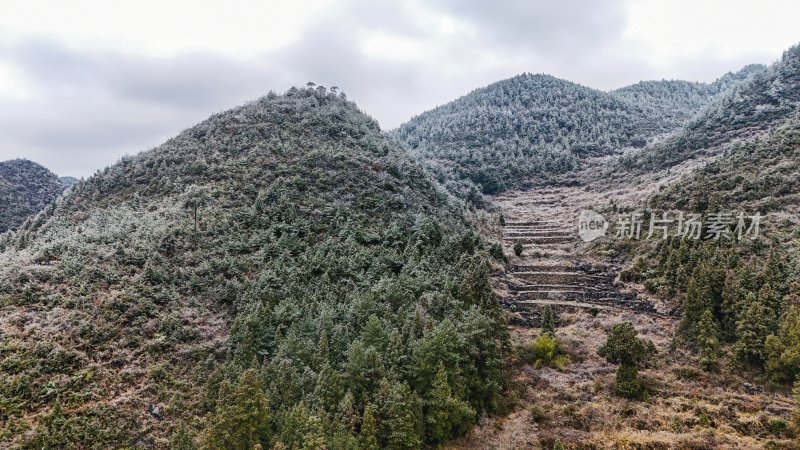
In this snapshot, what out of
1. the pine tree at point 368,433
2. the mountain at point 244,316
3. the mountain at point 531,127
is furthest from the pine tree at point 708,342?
the mountain at point 531,127

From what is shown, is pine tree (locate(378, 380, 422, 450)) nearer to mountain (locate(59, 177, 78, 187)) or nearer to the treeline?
the treeline

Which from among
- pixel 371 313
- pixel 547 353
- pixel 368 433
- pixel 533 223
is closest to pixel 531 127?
pixel 533 223

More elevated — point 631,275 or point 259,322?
point 631,275

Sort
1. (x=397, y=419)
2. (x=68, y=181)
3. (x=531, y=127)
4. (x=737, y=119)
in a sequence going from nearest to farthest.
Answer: (x=397, y=419), (x=737, y=119), (x=531, y=127), (x=68, y=181)

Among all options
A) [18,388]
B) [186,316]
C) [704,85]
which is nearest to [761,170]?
[186,316]

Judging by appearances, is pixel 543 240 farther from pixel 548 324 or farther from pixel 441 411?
pixel 441 411

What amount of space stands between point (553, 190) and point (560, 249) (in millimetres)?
28566

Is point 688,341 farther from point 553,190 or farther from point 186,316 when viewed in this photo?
point 553,190

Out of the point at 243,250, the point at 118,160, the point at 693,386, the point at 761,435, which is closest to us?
the point at 761,435

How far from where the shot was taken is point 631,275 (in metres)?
36.9

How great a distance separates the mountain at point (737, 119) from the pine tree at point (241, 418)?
2517 inches

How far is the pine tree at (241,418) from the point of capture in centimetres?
1747

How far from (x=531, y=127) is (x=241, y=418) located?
98159 millimetres

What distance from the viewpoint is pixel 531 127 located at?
104 meters
